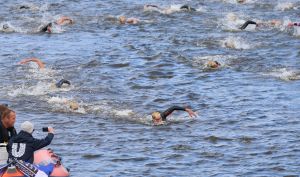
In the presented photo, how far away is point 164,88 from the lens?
25.3m

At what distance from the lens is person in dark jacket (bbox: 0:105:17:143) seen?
15.2m

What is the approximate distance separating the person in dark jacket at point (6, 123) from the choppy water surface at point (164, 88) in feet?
6.90

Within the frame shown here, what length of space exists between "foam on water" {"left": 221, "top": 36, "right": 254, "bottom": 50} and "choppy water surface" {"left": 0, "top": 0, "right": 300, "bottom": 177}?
0.08m

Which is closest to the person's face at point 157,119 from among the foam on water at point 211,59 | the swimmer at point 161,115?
the swimmer at point 161,115

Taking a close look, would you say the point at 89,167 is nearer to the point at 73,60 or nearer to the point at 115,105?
the point at 115,105

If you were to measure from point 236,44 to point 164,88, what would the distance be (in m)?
6.84

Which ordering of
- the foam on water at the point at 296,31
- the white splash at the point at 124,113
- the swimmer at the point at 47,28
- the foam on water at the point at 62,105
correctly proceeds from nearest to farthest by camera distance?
the white splash at the point at 124,113 < the foam on water at the point at 62,105 < the foam on water at the point at 296,31 < the swimmer at the point at 47,28

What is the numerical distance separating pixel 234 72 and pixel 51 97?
21.6ft

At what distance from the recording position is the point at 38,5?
44781 millimetres

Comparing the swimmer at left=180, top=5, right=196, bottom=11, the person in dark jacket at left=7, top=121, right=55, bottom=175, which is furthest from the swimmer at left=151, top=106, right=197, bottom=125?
the swimmer at left=180, top=5, right=196, bottom=11

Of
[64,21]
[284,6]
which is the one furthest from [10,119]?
[284,6]

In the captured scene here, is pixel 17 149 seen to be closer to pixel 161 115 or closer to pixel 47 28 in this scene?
pixel 161 115

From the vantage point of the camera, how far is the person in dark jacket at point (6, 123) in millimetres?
15203

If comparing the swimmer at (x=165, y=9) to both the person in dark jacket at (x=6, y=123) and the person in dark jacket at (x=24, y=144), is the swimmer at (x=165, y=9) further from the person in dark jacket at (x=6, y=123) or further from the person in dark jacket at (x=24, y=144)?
the person in dark jacket at (x=24, y=144)
